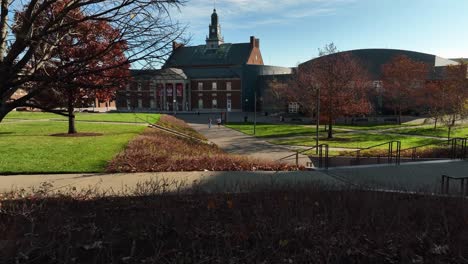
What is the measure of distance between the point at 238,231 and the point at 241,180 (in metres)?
5.49

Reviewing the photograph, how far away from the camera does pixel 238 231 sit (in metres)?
5.35

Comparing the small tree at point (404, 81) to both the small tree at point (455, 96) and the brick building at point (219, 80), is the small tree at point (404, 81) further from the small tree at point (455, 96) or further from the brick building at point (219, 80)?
the brick building at point (219, 80)

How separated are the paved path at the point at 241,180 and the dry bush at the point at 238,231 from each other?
6.31 ft

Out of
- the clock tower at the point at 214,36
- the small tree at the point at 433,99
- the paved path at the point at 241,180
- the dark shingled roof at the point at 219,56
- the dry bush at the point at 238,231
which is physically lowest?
the paved path at the point at 241,180

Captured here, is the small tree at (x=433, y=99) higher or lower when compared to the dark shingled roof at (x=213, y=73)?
lower

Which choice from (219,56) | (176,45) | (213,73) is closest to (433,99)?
(176,45)

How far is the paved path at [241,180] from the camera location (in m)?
9.56

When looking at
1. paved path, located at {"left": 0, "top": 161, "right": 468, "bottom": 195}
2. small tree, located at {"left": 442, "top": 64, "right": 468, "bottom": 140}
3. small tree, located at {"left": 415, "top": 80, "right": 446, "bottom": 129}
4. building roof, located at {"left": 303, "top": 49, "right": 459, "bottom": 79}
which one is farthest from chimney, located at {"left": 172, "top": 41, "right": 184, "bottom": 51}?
building roof, located at {"left": 303, "top": 49, "right": 459, "bottom": 79}

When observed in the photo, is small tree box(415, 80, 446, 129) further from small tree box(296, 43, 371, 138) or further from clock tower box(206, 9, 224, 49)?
clock tower box(206, 9, 224, 49)

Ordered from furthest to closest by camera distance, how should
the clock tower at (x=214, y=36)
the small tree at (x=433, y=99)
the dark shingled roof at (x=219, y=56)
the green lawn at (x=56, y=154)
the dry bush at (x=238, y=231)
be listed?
the clock tower at (x=214, y=36) → the dark shingled roof at (x=219, y=56) → the small tree at (x=433, y=99) → the green lawn at (x=56, y=154) → the dry bush at (x=238, y=231)

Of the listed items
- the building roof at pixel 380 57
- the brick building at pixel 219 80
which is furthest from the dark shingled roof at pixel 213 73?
the building roof at pixel 380 57

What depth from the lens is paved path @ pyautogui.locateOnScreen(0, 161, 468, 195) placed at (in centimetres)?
956

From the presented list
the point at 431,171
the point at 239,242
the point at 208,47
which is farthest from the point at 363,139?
the point at 208,47

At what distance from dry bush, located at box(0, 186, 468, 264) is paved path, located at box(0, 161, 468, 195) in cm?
192
